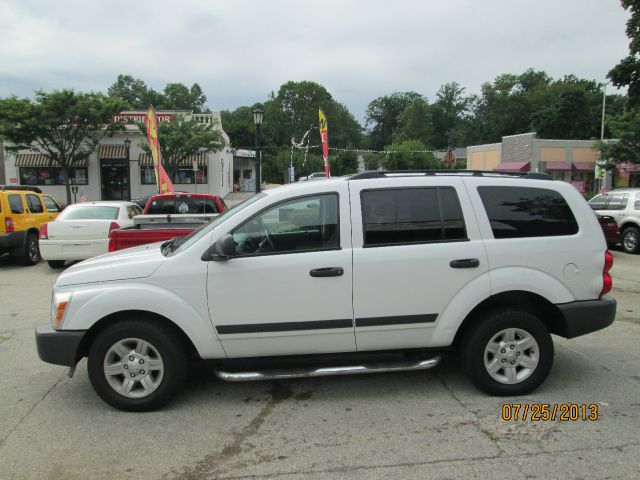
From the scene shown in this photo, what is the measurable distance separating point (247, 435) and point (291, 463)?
502 mm

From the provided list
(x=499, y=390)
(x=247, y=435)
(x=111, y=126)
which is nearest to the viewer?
(x=247, y=435)

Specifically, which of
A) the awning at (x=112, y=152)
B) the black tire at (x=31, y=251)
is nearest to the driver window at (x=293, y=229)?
the black tire at (x=31, y=251)

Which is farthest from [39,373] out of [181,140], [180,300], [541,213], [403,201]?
[181,140]

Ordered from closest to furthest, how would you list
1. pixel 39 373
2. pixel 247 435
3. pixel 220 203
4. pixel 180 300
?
pixel 247 435 < pixel 180 300 < pixel 39 373 < pixel 220 203

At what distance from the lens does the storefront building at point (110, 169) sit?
30.4 meters

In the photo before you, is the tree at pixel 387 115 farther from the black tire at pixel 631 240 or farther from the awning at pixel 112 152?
the black tire at pixel 631 240

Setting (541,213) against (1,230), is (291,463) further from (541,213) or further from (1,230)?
(1,230)

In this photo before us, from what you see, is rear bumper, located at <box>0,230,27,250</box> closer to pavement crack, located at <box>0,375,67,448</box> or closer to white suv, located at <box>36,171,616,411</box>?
pavement crack, located at <box>0,375,67,448</box>

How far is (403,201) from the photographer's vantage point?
3.99 m

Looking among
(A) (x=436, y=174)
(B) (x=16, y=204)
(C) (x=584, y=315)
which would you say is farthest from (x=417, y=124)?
A: (C) (x=584, y=315)

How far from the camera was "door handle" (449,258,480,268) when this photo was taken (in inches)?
152

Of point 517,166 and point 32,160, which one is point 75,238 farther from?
point 517,166
